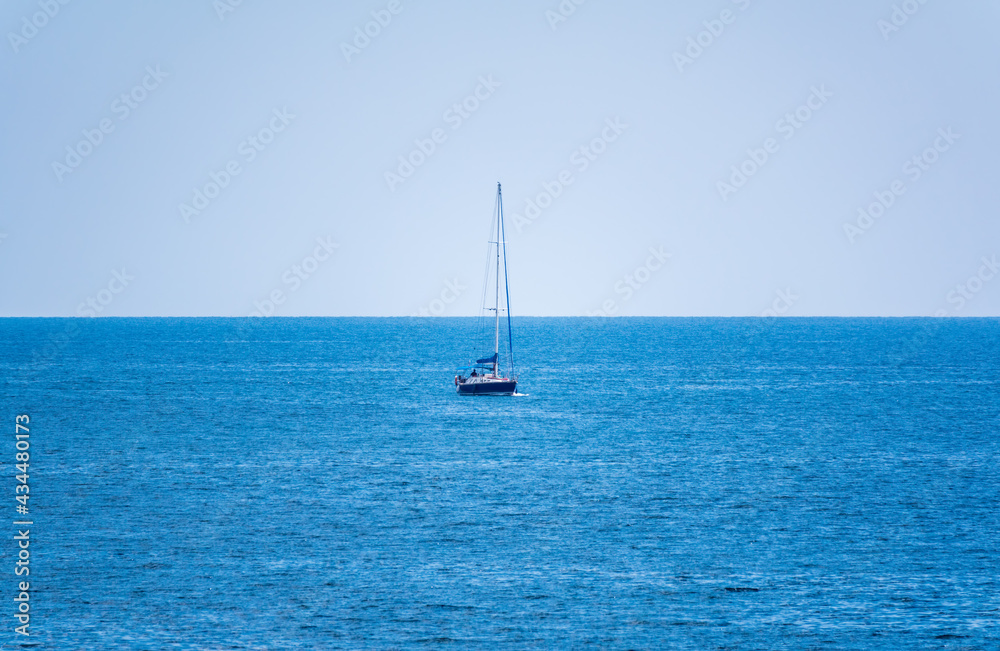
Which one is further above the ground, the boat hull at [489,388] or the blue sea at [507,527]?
the boat hull at [489,388]

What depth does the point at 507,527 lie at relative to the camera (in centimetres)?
4803

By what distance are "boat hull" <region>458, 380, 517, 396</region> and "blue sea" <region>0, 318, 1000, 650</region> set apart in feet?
26.7

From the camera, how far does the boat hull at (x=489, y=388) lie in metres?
107

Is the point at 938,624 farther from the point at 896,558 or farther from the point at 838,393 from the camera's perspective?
the point at 838,393

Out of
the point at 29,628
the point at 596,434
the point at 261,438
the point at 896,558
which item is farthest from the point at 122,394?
the point at 896,558

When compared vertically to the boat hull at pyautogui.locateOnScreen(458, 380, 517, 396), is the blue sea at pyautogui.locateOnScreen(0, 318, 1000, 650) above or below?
below

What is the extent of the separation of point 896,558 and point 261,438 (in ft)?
158

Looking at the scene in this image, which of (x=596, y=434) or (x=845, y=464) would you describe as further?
(x=596, y=434)

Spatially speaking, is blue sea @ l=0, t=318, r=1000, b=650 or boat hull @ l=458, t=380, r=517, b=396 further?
boat hull @ l=458, t=380, r=517, b=396

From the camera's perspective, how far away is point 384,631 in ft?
114

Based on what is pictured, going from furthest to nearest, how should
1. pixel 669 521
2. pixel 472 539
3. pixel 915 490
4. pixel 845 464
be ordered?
pixel 845 464, pixel 915 490, pixel 669 521, pixel 472 539

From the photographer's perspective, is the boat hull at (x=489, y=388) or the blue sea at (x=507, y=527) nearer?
the blue sea at (x=507, y=527)

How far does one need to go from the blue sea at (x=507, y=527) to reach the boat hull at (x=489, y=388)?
8.15 meters

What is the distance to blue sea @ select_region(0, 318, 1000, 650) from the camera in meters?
35.3
